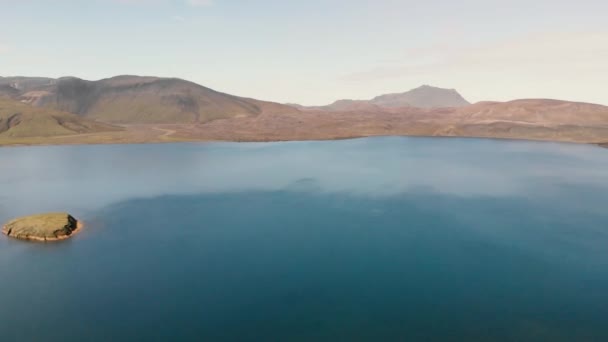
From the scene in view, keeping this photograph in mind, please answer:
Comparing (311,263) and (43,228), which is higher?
(43,228)

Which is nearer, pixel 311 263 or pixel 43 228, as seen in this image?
pixel 311 263

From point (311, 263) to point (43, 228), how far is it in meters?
58.7

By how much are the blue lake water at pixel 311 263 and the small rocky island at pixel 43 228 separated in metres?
2.56

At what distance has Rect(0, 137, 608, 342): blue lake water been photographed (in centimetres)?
4616

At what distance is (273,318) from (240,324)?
14.4 feet

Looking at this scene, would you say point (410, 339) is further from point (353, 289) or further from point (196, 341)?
point (196, 341)

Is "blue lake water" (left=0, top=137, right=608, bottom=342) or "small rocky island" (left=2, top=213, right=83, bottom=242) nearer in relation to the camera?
"blue lake water" (left=0, top=137, right=608, bottom=342)

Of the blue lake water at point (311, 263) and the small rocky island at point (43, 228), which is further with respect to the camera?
the small rocky island at point (43, 228)

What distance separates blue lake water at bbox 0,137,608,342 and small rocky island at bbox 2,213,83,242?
2.56 meters

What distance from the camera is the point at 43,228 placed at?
76.9 m

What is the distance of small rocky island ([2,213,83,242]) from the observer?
75.9m

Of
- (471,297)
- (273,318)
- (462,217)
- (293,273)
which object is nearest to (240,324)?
(273,318)

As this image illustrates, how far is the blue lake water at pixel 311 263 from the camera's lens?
46156 mm

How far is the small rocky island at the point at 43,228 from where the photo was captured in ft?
249
